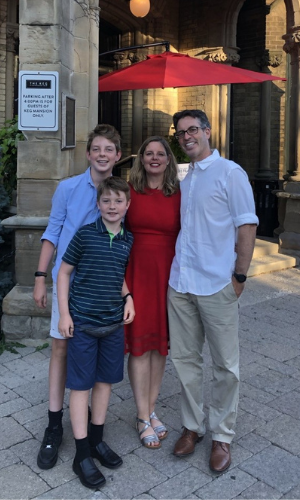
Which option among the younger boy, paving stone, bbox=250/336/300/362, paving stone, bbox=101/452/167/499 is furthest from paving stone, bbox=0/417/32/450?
paving stone, bbox=250/336/300/362

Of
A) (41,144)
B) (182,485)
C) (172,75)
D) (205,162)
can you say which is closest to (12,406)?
(182,485)

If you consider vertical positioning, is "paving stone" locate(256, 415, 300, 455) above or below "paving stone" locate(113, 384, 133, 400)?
below

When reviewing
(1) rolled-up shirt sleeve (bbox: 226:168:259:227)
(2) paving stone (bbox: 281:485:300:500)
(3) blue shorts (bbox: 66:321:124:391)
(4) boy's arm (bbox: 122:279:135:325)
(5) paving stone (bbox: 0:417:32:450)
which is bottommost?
(2) paving stone (bbox: 281:485:300:500)

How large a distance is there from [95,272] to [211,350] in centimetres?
79

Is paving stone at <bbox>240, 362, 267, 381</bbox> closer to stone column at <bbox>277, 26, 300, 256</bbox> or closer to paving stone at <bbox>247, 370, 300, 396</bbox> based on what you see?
paving stone at <bbox>247, 370, 300, 396</bbox>

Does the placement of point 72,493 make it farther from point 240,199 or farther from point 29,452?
point 240,199

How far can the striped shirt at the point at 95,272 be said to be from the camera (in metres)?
2.70

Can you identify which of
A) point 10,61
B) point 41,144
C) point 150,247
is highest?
point 10,61

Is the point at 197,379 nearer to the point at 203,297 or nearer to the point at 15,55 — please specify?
the point at 203,297

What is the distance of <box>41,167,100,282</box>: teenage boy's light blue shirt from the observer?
2916mm

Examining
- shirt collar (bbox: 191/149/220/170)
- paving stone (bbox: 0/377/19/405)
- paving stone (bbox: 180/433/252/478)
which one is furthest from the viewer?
paving stone (bbox: 0/377/19/405)

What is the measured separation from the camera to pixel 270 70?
42.1 feet

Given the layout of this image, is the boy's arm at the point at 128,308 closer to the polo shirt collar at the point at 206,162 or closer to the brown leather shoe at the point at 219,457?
the polo shirt collar at the point at 206,162

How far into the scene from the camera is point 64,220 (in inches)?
117
